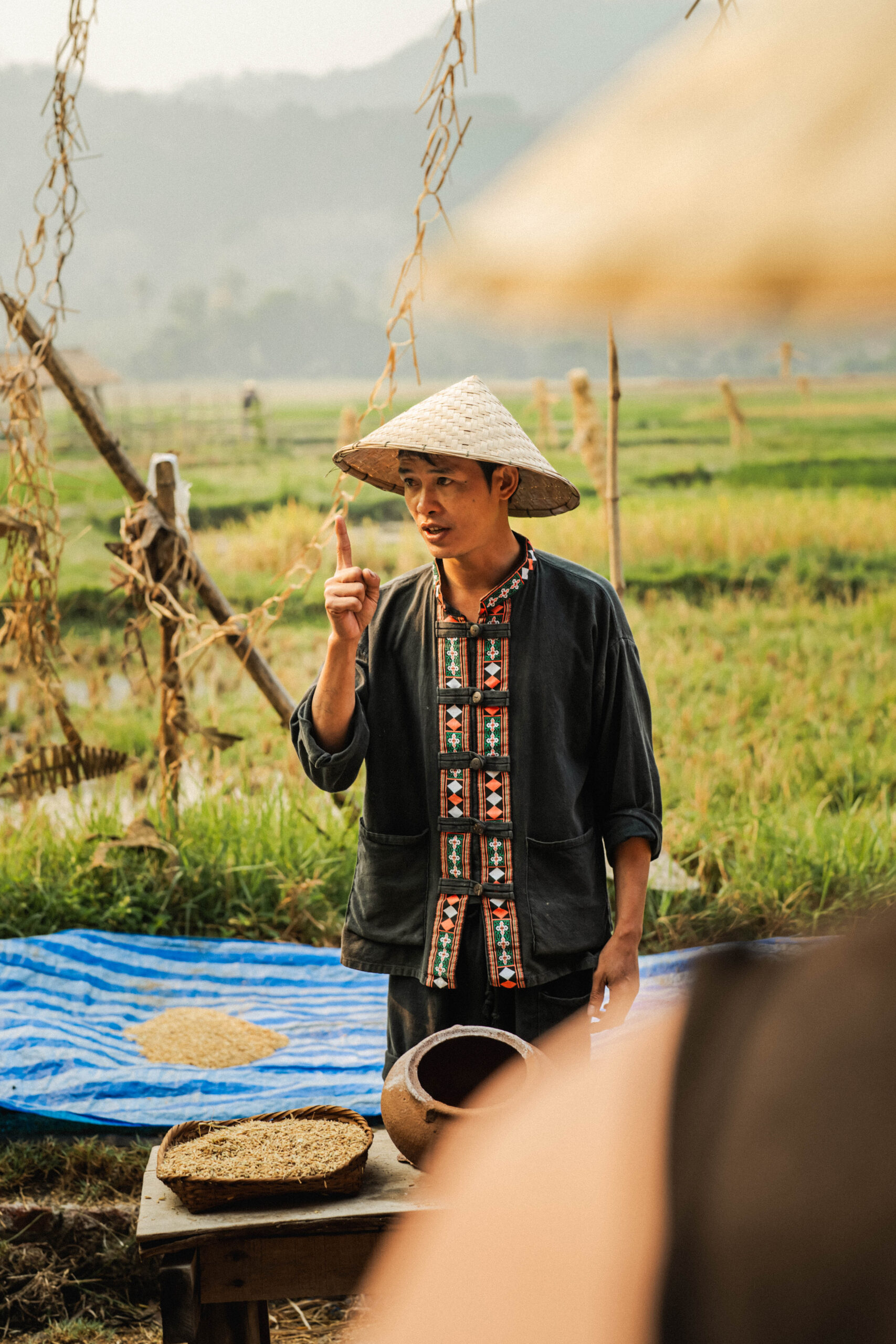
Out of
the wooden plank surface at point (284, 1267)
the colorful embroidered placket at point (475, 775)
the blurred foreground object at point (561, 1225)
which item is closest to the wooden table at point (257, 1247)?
the wooden plank surface at point (284, 1267)

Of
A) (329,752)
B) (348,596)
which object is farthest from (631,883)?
(348,596)

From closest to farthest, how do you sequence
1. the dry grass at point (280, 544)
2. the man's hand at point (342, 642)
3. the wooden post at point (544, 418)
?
the man's hand at point (342, 642)
the dry grass at point (280, 544)
the wooden post at point (544, 418)

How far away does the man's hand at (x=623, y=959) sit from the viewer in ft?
6.36

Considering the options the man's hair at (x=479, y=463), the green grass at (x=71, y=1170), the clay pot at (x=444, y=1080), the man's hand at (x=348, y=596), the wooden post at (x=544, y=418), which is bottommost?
the green grass at (x=71, y=1170)

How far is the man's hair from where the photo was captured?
1.94 metres

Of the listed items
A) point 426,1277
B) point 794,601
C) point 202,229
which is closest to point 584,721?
point 426,1277

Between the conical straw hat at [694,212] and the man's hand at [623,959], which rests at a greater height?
the conical straw hat at [694,212]

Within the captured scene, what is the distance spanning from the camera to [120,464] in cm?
363

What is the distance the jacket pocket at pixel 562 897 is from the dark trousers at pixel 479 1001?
A: 0.26ft

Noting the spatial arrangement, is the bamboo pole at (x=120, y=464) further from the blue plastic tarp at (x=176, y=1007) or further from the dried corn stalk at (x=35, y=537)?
the blue plastic tarp at (x=176, y=1007)

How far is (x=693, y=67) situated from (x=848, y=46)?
5 centimetres

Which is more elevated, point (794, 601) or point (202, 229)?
point (202, 229)

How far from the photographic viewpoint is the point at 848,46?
351mm

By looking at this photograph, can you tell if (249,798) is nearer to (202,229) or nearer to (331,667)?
(331,667)
